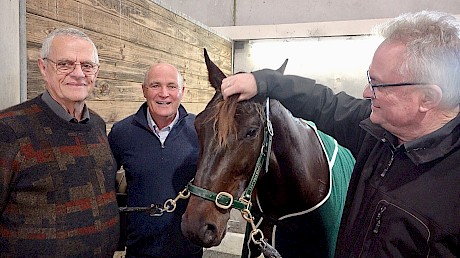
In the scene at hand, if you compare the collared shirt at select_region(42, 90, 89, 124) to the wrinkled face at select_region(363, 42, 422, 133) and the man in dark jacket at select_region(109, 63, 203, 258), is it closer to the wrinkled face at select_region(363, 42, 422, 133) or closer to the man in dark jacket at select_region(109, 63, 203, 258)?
the man in dark jacket at select_region(109, 63, 203, 258)

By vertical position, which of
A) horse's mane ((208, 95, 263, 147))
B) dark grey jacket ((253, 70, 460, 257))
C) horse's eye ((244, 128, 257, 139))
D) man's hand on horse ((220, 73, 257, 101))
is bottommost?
dark grey jacket ((253, 70, 460, 257))

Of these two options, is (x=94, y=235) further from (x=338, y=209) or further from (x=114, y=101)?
(x=114, y=101)

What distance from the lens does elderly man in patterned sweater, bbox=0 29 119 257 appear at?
99cm

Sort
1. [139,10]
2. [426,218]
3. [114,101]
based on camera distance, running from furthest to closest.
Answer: [139,10]
[114,101]
[426,218]

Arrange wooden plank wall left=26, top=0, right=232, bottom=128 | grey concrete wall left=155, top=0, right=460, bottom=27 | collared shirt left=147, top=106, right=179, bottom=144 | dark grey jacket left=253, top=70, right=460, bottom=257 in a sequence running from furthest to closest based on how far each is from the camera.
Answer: grey concrete wall left=155, top=0, right=460, bottom=27, collared shirt left=147, top=106, right=179, bottom=144, wooden plank wall left=26, top=0, right=232, bottom=128, dark grey jacket left=253, top=70, right=460, bottom=257

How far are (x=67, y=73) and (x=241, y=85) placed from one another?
56 centimetres

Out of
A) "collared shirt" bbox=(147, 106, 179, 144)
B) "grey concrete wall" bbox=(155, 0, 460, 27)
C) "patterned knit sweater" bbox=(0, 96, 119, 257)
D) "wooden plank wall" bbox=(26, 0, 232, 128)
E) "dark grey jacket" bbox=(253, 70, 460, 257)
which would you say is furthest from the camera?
"grey concrete wall" bbox=(155, 0, 460, 27)

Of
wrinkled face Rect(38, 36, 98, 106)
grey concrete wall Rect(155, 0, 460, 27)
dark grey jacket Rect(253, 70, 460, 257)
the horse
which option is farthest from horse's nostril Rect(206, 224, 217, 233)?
grey concrete wall Rect(155, 0, 460, 27)

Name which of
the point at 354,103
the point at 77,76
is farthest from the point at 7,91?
the point at 354,103

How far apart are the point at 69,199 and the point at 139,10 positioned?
4.34 feet

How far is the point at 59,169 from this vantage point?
1.06 metres

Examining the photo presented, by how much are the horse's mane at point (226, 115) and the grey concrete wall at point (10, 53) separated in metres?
0.72

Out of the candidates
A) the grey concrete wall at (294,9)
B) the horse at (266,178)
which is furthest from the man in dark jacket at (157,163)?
the grey concrete wall at (294,9)

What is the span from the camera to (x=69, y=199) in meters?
1.07
